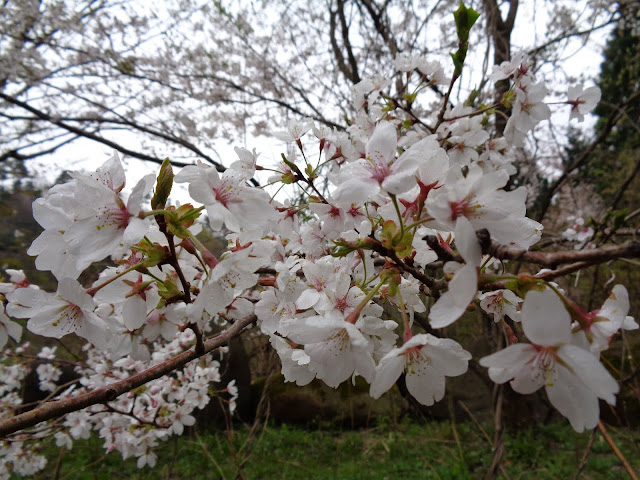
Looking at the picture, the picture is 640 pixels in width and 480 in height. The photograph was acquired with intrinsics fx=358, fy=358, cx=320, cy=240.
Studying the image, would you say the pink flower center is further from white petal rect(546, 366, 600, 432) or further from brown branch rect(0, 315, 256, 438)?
white petal rect(546, 366, 600, 432)

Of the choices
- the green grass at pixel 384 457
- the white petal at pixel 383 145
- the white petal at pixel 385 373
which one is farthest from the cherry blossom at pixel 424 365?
the green grass at pixel 384 457

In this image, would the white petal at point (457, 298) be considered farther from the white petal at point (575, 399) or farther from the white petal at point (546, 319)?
the white petal at point (575, 399)

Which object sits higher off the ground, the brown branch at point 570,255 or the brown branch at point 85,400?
the brown branch at point 570,255

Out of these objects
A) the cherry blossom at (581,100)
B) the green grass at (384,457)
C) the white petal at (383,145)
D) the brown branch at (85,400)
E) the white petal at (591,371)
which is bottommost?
the green grass at (384,457)

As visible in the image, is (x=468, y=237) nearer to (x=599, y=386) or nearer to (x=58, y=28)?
(x=599, y=386)

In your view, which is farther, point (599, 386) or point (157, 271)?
point (157, 271)

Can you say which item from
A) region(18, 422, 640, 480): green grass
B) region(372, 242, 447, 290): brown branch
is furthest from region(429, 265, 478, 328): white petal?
region(18, 422, 640, 480): green grass

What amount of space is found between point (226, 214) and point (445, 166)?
1.32 ft

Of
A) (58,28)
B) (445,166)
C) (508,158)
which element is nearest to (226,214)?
(445,166)

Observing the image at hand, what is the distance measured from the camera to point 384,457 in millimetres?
4133

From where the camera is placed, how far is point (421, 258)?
799 mm

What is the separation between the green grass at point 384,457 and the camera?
11.9ft

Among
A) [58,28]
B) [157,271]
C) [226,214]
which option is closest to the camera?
[226,214]

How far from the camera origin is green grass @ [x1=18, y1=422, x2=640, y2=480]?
142 inches
